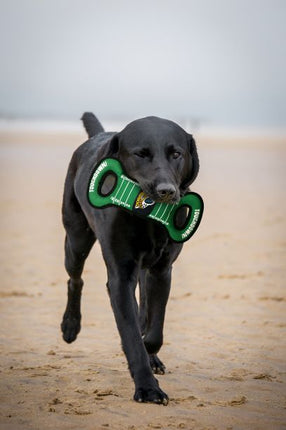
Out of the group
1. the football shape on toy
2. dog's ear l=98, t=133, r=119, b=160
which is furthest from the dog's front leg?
dog's ear l=98, t=133, r=119, b=160

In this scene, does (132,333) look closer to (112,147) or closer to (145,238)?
(145,238)

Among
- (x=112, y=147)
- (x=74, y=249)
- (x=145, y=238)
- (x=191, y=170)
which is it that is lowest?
(x=74, y=249)

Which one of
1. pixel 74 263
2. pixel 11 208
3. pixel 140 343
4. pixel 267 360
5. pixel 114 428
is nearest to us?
pixel 114 428

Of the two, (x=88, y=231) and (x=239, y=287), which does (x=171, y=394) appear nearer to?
(x=88, y=231)

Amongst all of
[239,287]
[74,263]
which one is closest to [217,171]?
[239,287]

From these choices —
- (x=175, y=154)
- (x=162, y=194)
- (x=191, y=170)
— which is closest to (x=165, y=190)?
(x=162, y=194)

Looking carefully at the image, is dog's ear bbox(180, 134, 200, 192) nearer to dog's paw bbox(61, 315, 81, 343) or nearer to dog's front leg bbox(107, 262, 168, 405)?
dog's front leg bbox(107, 262, 168, 405)

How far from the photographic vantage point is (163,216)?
4.70 metres

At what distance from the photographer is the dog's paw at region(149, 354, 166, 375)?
5.30 meters

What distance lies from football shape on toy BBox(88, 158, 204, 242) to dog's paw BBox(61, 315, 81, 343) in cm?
157

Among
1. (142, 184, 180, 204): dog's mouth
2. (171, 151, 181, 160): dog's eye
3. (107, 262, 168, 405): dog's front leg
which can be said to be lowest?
(107, 262, 168, 405): dog's front leg

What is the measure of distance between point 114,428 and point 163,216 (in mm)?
1259

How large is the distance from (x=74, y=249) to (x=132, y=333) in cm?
158

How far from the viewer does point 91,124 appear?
21.4 ft
